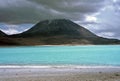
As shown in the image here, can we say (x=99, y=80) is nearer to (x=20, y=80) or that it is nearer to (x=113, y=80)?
(x=113, y=80)

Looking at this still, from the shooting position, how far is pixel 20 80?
47.2 feet

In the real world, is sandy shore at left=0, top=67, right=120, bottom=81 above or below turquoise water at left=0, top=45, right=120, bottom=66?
above

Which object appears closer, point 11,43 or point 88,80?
point 88,80

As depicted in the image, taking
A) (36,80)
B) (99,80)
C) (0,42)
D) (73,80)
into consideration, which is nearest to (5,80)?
(36,80)

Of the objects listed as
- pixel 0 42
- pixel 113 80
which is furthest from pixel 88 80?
pixel 0 42

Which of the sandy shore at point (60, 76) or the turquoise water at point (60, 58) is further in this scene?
the turquoise water at point (60, 58)

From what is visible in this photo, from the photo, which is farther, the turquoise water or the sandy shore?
the turquoise water

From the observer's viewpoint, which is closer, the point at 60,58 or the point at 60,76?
the point at 60,76

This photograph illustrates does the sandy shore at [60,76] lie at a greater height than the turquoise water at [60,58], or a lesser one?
greater

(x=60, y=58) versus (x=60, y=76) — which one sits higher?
(x=60, y=76)

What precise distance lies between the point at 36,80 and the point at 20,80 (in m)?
0.86

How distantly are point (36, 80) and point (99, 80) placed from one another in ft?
11.0

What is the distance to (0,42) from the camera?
17950cm

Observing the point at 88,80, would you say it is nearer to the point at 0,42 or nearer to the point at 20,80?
the point at 20,80
